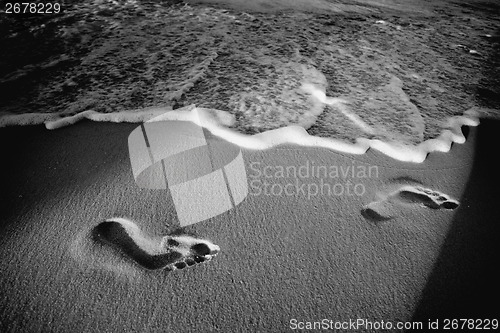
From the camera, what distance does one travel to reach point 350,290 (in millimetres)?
1271

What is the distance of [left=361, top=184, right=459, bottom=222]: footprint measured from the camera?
1.53 metres

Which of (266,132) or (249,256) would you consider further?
(266,132)

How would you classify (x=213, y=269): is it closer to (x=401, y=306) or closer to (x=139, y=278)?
(x=139, y=278)

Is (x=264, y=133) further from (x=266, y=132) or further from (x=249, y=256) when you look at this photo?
(x=249, y=256)

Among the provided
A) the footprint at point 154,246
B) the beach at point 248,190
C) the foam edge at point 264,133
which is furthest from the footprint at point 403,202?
the footprint at point 154,246

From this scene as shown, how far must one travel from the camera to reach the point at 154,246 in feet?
4.53

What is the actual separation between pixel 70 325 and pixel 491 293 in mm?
1569

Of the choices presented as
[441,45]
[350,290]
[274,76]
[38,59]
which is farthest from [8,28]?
[441,45]

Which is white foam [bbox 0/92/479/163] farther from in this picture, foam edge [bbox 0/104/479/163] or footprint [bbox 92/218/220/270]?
footprint [bbox 92/218/220/270]
